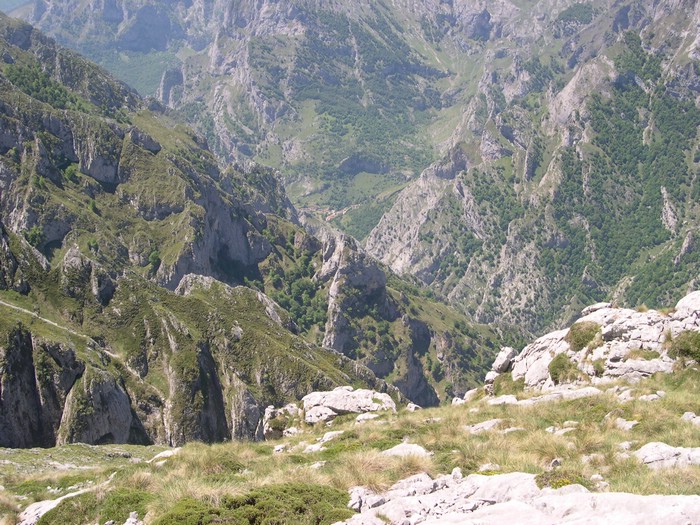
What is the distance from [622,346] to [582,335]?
374 centimetres

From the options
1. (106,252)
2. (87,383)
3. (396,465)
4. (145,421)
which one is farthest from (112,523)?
(106,252)

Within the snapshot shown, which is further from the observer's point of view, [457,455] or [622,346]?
[622,346]

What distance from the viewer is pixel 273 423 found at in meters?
55.6

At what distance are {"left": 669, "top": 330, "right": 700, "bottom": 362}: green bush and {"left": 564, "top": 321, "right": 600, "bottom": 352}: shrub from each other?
20.3 ft

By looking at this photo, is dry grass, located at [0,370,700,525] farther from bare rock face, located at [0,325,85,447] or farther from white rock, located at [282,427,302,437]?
bare rock face, located at [0,325,85,447]

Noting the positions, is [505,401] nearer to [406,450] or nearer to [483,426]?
[483,426]

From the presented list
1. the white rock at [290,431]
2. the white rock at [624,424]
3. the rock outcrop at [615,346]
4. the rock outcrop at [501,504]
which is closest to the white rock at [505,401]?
the rock outcrop at [615,346]

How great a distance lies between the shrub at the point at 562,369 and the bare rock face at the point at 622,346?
12.8 inches

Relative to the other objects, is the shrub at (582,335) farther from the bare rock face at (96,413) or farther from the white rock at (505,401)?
the bare rock face at (96,413)

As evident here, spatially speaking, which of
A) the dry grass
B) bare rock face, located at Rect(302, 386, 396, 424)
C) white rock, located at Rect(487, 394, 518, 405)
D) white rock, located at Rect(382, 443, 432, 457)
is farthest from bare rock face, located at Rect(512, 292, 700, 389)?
white rock, located at Rect(382, 443, 432, 457)

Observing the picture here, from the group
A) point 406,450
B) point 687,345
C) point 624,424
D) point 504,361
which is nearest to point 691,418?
point 624,424

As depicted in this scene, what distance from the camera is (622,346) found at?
42375 mm

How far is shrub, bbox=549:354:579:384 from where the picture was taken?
43.2 m

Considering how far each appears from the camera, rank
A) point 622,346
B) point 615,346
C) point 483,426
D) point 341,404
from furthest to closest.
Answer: point 341,404
point 615,346
point 622,346
point 483,426
